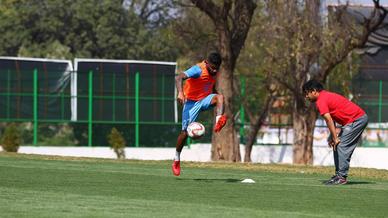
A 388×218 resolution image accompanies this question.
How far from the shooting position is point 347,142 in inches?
644

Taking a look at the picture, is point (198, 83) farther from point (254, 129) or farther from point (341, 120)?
point (254, 129)

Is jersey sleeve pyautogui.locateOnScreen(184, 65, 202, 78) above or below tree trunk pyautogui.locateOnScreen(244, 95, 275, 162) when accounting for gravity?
above

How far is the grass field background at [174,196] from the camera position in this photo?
432 inches

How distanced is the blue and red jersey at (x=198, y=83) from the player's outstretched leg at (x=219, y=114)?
25 cm

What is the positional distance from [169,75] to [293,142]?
17.5ft

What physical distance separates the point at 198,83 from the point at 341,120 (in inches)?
94.3

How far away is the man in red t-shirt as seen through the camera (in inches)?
636

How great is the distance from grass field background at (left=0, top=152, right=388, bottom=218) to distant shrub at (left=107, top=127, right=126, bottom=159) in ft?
66.8

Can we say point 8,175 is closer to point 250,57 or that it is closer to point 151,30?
point 250,57

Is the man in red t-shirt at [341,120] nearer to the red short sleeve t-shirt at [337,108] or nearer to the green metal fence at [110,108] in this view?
the red short sleeve t-shirt at [337,108]

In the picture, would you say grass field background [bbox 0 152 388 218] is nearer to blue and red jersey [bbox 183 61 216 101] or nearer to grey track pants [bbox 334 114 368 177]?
grey track pants [bbox 334 114 368 177]

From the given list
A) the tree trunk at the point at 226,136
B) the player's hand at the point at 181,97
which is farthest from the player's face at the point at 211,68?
the tree trunk at the point at 226,136

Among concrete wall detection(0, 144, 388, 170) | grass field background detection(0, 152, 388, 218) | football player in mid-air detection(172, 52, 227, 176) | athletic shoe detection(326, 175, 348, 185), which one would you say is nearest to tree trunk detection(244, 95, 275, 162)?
concrete wall detection(0, 144, 388, 170)

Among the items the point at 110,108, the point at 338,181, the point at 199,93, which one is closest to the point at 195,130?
the point at 199,93
